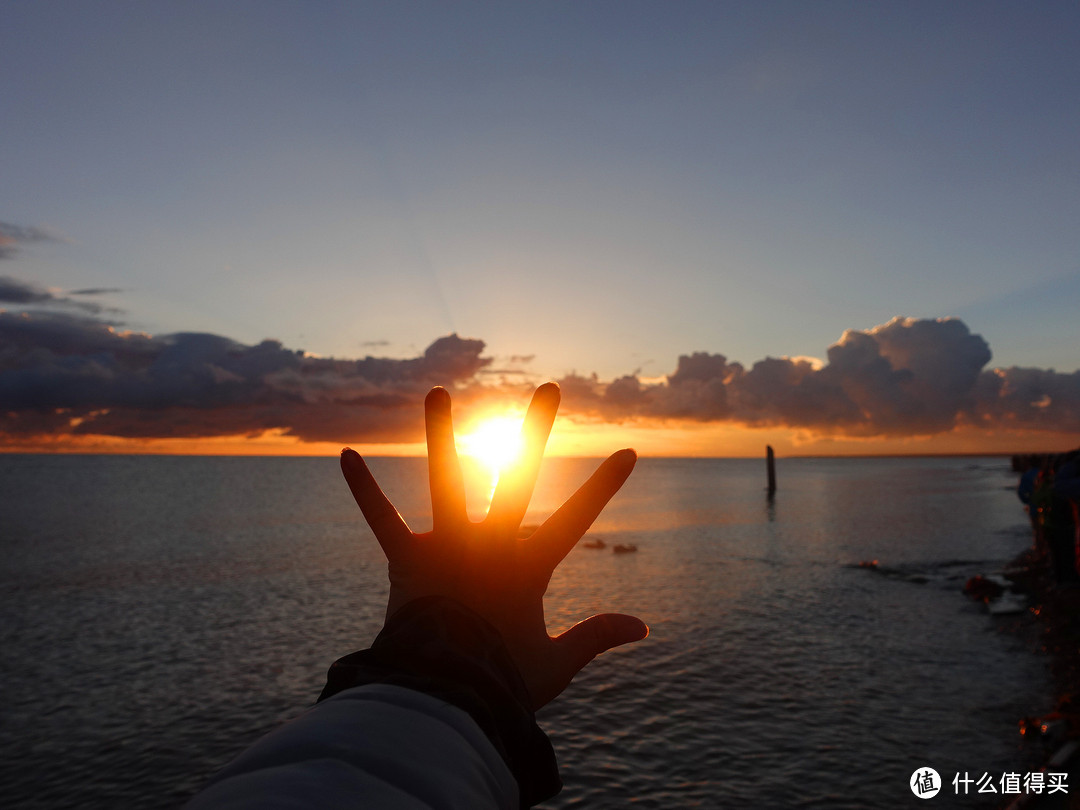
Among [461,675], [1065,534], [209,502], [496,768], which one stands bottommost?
[209,502]

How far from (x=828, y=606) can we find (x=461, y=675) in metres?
25.0

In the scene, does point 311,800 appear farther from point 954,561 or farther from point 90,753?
point 954,561

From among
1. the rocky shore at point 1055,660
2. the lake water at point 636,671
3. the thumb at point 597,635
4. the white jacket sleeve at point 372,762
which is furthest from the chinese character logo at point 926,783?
the white jacket sleeve at point 372,762

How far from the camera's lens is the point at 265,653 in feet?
59.4

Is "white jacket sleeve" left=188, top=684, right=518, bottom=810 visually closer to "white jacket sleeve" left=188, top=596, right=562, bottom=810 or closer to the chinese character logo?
"white jacket sleeve" left=188, top=596, right=562, bottom=810

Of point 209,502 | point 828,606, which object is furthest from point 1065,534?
point 209,502

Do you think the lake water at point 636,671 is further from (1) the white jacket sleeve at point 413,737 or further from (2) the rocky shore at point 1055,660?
(1) the white jacket sleeve at point 413,737

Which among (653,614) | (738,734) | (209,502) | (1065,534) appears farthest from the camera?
(209,502)

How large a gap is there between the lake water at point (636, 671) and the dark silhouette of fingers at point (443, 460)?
10017 millimetres

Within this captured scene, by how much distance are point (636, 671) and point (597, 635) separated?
1528 cm

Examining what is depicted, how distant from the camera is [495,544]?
6.76 ft

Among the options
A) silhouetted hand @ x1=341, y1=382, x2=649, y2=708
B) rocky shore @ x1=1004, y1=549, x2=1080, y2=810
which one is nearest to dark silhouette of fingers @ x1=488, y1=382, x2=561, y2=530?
silhouetted hand @ x1=341, y1=382, x2=649, y2=708

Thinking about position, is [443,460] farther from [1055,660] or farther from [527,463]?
[1055,660]

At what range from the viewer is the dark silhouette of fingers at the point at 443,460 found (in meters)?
2.01
